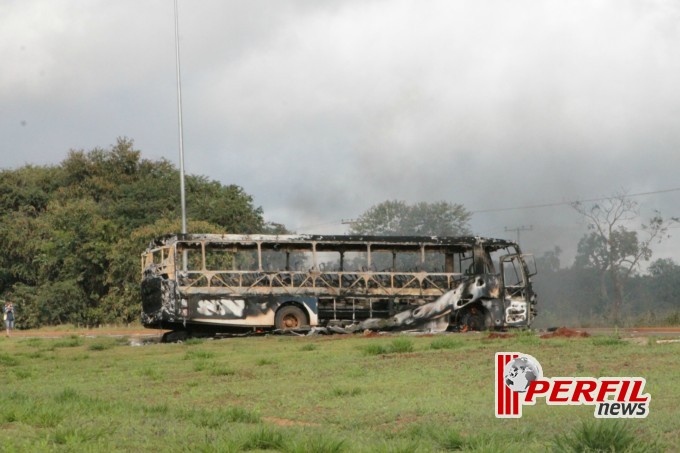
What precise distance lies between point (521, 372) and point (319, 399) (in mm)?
5597

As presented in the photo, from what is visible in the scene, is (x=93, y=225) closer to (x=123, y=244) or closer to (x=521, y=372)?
(x=123, y=244)

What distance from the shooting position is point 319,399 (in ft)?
45.4

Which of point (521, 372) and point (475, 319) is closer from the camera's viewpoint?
point (521, 372)

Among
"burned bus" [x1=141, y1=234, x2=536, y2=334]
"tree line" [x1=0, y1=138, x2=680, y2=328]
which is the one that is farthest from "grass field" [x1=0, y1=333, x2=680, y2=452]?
"tree line" [x1=0, y1=138, x2=680, y2=328]

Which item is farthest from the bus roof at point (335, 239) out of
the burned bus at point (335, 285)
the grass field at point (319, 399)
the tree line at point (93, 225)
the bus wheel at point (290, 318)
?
the tree line at point (93, 225)

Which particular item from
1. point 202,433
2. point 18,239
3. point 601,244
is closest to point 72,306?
point 18,239

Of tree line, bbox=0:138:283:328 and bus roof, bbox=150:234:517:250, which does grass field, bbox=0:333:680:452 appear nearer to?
bus roof, bbox=150:234:517:250

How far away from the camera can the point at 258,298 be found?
3012 cm

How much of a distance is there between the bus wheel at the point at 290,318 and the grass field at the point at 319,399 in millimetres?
4983

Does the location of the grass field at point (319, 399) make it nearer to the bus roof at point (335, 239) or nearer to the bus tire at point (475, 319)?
the bus roof at point (335, 239)

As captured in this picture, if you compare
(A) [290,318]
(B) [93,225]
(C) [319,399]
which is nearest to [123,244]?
(B) [93,225]

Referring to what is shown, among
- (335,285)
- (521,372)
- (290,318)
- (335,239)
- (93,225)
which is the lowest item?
(521,372)

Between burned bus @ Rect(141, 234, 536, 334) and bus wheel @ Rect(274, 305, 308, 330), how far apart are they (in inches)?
1.2

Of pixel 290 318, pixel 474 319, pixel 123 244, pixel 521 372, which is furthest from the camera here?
pixel 123 244
